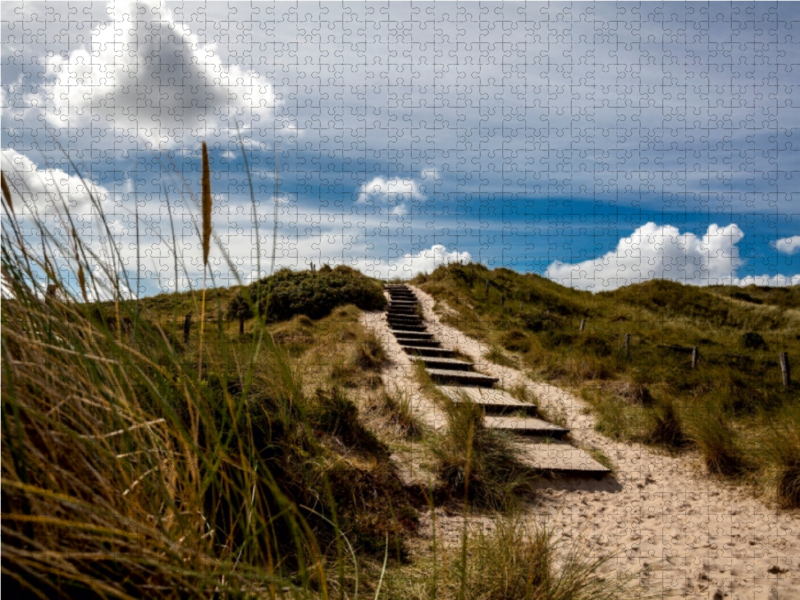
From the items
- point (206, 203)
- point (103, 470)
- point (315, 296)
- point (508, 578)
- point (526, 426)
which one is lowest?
point (526, 426)

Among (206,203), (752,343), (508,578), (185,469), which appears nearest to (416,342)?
(508,578)

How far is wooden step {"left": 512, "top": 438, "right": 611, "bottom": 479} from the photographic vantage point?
16.2 ft

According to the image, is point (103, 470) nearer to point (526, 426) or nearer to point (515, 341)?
point (526, 426)

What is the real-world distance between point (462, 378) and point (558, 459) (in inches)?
115

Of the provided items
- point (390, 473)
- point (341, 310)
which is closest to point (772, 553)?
point (390, 473)

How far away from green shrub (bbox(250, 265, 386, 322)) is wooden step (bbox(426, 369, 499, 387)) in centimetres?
672

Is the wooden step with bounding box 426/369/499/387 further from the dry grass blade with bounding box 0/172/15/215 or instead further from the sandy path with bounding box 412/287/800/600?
the dry grass blade with bounding box 0/172/15/215

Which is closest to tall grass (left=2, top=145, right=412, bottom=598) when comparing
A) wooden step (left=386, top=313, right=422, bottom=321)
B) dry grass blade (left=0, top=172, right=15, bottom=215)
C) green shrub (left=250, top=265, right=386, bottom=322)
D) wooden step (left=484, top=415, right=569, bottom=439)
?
dry grass blade (left=0, top=172, right=15, bottom=215)

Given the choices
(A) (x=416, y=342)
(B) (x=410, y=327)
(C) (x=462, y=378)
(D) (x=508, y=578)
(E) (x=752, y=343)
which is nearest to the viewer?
(D) (x=508, y=578)

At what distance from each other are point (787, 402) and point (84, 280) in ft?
29.2

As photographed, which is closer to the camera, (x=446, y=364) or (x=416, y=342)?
(x=446, y=364)

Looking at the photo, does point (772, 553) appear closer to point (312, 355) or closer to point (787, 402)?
point (787, 402)

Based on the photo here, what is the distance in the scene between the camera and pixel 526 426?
19.3 ft

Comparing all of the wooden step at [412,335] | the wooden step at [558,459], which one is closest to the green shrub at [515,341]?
the wooden step at [412,335]
